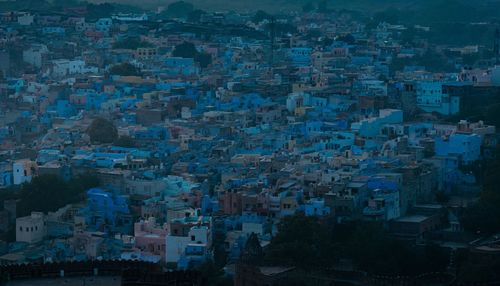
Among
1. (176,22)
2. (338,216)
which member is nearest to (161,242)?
(338,216)

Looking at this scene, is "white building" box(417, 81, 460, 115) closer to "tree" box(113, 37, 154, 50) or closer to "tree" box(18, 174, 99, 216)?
"tree" box(18, 174, 99, 216)

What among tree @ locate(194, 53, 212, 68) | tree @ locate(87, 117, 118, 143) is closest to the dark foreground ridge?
tree @ locate(87, 117, 118, 143)

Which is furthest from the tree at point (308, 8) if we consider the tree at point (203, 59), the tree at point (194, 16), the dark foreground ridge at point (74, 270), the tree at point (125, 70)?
the dark foreground ridge at point (74, 270)

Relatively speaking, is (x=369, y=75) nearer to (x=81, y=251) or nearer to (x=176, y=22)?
(x=176, y=22)

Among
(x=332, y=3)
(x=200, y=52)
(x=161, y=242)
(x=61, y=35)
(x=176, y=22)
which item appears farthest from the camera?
(x=332, y=3)

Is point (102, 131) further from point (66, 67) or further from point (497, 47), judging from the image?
point (497, 47)
